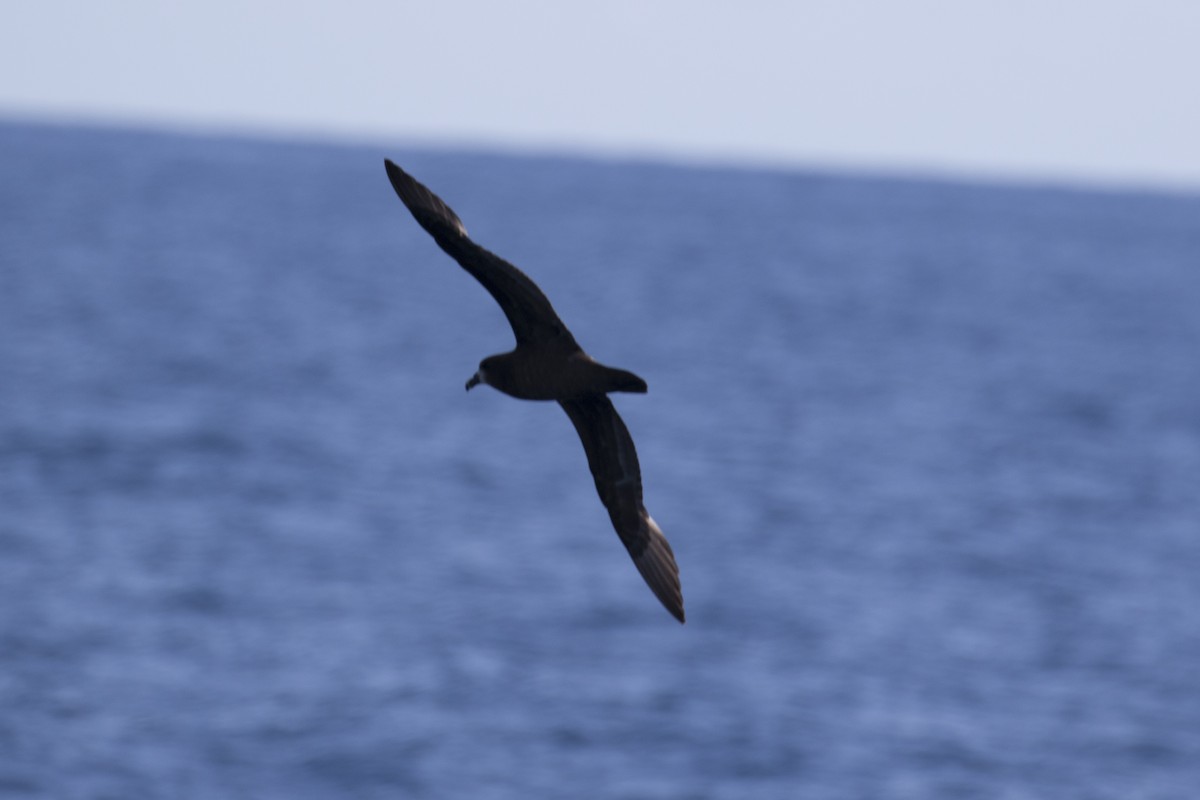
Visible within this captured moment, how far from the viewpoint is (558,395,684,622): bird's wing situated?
1096cm

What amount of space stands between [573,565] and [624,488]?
20850mm

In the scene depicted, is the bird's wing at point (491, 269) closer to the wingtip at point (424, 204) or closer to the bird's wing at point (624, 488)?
the wingtip at point (424, 204)

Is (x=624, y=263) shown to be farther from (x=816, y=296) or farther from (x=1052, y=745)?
(x=1052, y=745)

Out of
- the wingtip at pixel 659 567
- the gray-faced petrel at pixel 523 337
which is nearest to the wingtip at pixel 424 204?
the gray-faced petrel at pixel 523 337

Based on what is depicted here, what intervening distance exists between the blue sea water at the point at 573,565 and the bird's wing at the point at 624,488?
10.8 metres

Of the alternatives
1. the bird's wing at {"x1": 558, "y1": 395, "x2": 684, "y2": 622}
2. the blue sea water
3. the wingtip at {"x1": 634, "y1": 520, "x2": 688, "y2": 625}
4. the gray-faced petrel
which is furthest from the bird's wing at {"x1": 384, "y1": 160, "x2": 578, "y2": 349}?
the blue sea water

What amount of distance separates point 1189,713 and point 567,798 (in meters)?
9.42

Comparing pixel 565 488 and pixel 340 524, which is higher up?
pixel 565 488

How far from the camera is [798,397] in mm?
56719

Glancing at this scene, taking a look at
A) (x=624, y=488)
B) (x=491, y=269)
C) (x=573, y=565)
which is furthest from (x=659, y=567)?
(x=573, y=565)

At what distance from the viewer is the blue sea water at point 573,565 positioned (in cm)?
2317

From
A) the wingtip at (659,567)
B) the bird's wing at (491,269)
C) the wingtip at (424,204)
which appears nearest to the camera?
the bird's wing at (491,269)

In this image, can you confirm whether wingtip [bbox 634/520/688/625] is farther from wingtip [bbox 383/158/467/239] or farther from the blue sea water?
the blue sea water

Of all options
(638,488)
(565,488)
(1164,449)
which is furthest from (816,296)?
(638,488)
